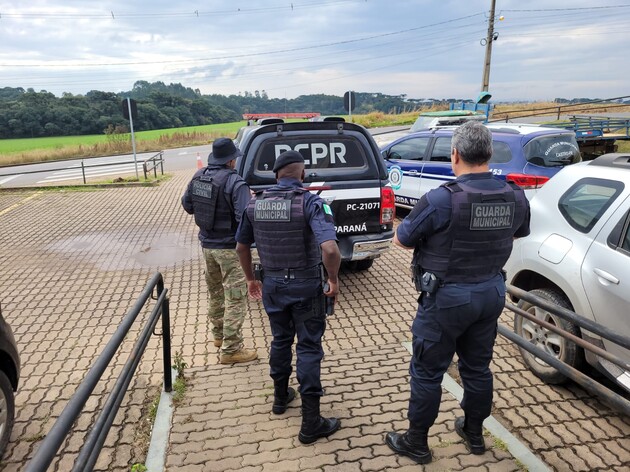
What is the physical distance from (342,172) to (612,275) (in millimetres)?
2993

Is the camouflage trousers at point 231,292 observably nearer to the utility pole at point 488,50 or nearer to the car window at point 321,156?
the car window at point 321,156

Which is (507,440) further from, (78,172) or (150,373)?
(78,172)

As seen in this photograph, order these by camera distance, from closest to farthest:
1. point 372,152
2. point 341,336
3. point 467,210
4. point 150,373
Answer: point 467,210
point 150,373
point 341,336
point 372,152

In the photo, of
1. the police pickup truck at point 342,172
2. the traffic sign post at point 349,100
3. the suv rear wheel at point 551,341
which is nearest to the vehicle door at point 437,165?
the police pickup truck at point 342,172

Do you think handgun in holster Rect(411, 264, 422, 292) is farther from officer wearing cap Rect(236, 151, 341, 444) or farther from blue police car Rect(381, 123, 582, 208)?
blue police car Rect(381, 123, 582, 208)

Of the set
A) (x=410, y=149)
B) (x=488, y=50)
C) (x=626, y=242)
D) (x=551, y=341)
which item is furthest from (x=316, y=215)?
(x=488, y=50)

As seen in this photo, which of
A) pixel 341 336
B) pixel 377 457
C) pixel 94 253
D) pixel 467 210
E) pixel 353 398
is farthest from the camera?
pixel 94 253

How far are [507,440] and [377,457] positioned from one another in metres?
0.85

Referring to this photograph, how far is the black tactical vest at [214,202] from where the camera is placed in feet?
12.3

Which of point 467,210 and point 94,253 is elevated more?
point 467,210

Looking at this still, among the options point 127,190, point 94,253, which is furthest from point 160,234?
point 127,190

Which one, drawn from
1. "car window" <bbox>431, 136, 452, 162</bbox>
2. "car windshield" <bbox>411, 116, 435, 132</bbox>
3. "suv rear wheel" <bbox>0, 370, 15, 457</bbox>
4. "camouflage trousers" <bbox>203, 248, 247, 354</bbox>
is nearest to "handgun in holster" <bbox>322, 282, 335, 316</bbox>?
"camouflage trousers" <bbox>203, 248, 247, 354</bbox>

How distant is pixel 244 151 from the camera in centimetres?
504

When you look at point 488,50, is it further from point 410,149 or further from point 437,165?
point 437,165
